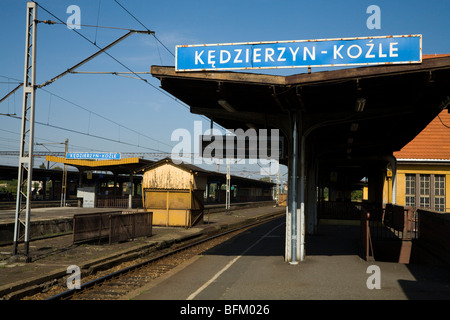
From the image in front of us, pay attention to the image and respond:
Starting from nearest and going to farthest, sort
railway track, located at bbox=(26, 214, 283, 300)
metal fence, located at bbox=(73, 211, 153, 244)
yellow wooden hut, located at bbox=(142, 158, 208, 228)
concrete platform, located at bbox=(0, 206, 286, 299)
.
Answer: railway track, located at bbox=(26, 214, 283, 300) → concrete platform, located at bbox=(0, 206, 286, 299) → metal fence, located at bbox=(73, 211, 153, 244) → yellow wooden hut, located at bbox=(142, 158, 208, 228)

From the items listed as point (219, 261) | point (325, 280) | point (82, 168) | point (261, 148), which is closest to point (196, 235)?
point (261, 148)

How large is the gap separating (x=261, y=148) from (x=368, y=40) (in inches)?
280

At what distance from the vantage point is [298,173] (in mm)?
12641

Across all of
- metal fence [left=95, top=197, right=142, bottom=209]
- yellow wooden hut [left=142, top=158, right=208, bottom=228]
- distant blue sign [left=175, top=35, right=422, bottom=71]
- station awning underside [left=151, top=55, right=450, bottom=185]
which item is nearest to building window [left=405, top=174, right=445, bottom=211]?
station awning underside [left=151, top=55, right=450, bottom=185]

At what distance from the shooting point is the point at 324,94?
36.0 ft

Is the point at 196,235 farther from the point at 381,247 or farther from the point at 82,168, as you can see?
the point at 82,168

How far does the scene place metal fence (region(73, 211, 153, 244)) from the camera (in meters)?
15.7

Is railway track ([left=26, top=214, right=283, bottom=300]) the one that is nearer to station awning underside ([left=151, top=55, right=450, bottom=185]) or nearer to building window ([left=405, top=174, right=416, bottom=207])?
station awning underside ([left=151, top=55, right=450, bottom=185])

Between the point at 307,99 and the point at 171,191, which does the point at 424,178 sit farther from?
the point at 171,191

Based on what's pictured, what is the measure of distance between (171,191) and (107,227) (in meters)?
7.18

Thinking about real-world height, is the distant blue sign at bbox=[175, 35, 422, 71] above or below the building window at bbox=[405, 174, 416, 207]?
above

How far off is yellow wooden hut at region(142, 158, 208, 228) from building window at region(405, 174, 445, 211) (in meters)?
11.6

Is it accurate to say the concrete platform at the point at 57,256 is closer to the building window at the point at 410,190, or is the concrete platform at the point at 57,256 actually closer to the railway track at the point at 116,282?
the railway track at the point at 116,282

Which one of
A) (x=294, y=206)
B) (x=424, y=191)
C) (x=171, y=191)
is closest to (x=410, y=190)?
(x=424, y=191)
